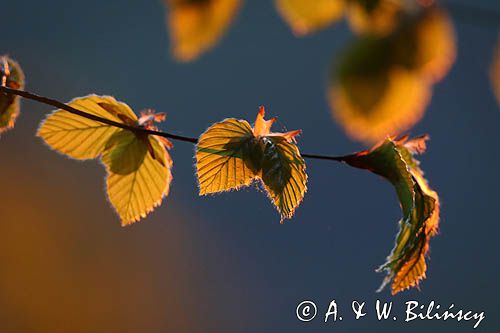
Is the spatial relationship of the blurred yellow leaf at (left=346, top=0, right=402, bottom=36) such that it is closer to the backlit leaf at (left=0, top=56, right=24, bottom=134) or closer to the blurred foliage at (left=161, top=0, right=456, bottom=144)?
the blurred foliage at (left=161, top=0, right=456, bottom=144)

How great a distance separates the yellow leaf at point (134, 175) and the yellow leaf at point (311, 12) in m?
0.09

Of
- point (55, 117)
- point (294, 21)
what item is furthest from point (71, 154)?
point (294, 21)

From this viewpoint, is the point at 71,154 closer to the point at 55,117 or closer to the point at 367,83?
the point at 55,117

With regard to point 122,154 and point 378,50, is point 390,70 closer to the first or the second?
point 378,50

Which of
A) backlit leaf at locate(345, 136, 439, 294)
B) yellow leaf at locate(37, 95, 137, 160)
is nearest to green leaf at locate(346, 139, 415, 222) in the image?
backlit leaf at locate(345, 136, 439, 294)

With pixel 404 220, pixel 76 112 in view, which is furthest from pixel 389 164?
pixel 76 112

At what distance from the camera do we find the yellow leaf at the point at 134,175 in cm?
29

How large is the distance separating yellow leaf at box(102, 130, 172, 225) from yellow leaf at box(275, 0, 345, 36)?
0.28 ft

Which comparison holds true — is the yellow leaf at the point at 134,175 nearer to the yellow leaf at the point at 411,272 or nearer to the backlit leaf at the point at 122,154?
the backlit leaf at the point at 122,154

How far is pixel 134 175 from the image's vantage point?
0.98 ft

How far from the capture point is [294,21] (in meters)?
0.26

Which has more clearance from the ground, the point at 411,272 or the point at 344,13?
the point at 344,13

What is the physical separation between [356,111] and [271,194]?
8 centimetres

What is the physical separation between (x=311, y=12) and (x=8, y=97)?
0.13 meters
